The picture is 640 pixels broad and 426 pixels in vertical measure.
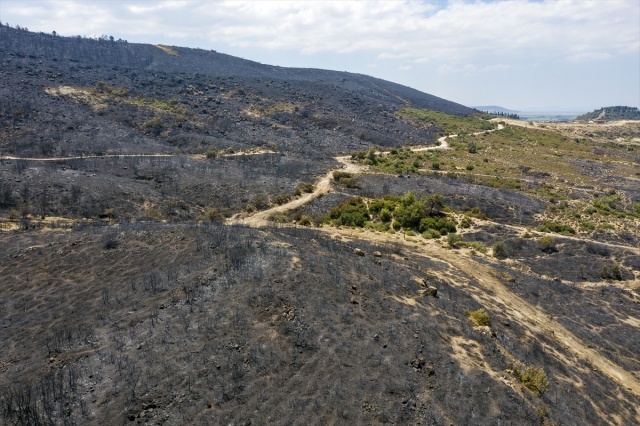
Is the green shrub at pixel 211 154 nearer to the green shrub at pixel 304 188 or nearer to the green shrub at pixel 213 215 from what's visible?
the green shrub at pixel 304 188

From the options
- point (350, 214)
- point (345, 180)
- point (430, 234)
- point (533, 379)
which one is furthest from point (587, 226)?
point (533, 379)

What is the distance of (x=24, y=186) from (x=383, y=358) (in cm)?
3822

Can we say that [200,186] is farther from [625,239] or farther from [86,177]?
[625,239]

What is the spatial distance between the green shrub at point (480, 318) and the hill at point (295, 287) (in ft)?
0.33

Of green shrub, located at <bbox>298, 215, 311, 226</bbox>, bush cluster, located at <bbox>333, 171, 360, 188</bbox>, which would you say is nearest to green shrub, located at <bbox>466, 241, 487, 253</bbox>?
green shrub, located at <bbox>298, 215, 311, 226</bbox>

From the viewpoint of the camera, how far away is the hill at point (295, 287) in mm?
13484

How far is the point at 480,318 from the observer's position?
20828 mm

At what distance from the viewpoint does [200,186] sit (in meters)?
46.7

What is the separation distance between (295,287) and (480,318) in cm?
981

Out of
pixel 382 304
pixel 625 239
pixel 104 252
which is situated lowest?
pixel 625 239

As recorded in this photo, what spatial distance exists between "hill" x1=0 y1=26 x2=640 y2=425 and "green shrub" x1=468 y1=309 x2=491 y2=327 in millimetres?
101

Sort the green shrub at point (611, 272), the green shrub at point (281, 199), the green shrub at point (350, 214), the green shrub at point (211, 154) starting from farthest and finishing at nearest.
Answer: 1. the green shrub at point (211, 154)
2. the green shrub at point (281, 199)
3. the green shrub at point (350, 214)
4. the green shrub at point (611, 272)

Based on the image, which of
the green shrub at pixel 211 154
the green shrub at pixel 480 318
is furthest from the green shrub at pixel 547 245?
the green shrub at pixel 211 154

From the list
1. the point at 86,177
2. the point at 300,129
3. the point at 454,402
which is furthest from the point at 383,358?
the point at 300,129
